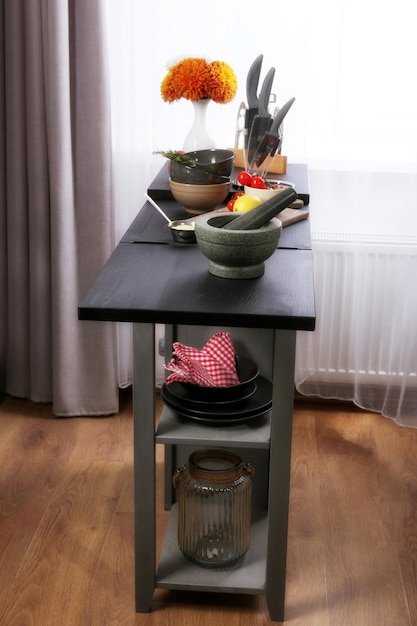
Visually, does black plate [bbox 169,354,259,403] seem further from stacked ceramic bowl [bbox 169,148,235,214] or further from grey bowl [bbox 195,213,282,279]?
stacked ceramic bowl [bbox 169,148,235,214]

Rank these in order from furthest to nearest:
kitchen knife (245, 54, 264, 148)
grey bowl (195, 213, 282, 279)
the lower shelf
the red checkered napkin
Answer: kitchen knife (245, 54, 264, 148) → the lower shelf → the red checkered napkin → grey bowl (195, 213, 282, 279)

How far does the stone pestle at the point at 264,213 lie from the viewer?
1.98m

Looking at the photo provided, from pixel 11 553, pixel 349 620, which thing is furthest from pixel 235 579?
pixel 11 553

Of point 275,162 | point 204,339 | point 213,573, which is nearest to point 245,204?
point 204,339

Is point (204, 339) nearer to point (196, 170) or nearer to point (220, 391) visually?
point (220, 391)

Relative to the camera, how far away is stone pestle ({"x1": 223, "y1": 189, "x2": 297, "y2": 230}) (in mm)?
1976

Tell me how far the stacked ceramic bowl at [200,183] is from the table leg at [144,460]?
2.12 ft

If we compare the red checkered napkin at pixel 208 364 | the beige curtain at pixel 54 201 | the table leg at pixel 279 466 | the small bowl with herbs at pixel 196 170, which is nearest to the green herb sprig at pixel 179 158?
the small bowl with herbs at pixel 196 170

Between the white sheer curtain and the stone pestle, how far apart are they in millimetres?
1039

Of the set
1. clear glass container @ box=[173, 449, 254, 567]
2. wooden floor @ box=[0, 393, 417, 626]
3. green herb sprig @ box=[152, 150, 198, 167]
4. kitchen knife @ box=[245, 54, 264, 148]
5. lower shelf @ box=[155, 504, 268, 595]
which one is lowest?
wooden floor @ box=[0, 393, 417, 626]

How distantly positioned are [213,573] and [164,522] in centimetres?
40

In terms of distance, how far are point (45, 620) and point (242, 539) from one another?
21.2 inches

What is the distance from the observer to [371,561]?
95.7 inches

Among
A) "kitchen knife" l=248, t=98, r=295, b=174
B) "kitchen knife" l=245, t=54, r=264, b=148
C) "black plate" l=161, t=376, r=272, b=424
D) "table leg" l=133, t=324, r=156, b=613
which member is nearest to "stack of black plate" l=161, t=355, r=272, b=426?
"black plate" l=161, t=376, r=272, b=424
